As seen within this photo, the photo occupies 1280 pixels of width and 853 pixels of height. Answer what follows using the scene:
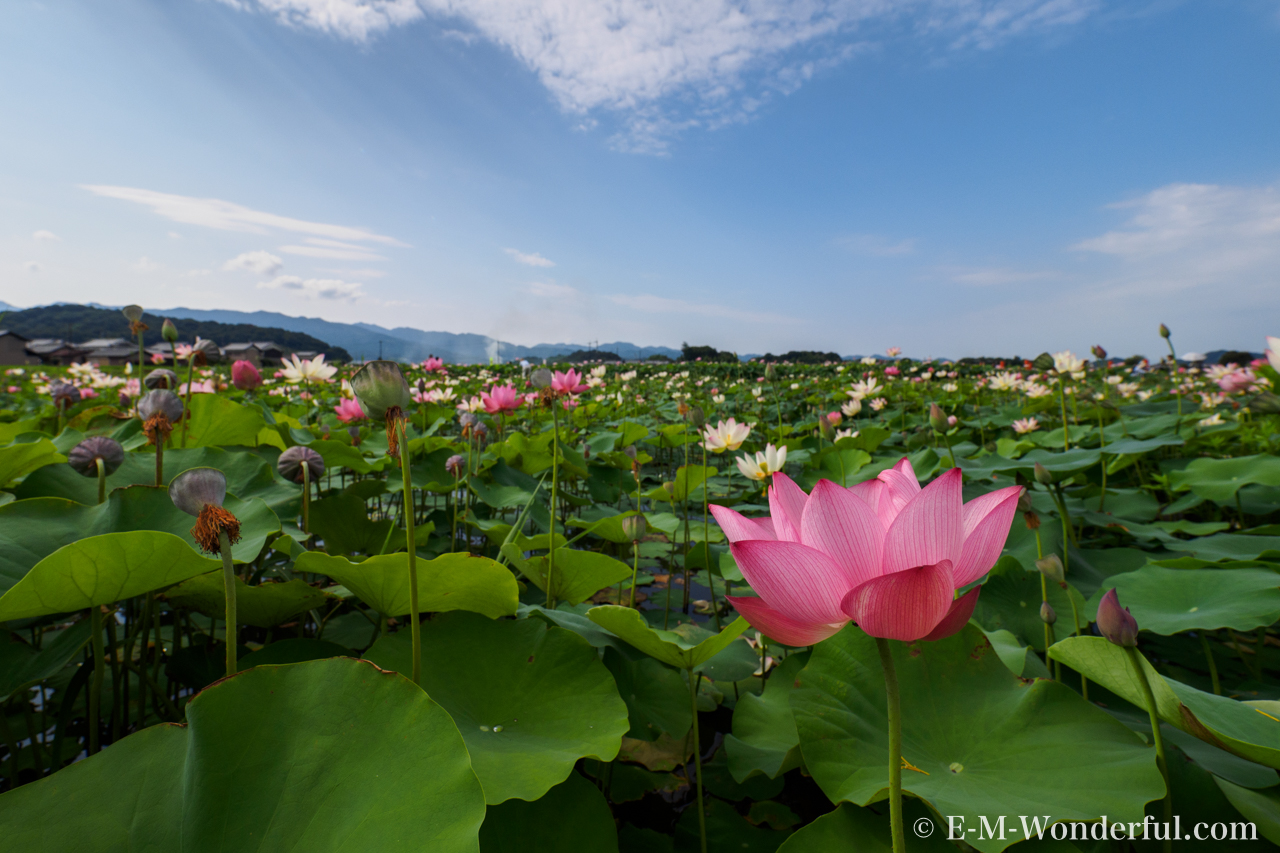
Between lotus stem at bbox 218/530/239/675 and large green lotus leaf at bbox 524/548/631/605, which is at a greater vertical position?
lotus stem at bbox 218/530/239/675

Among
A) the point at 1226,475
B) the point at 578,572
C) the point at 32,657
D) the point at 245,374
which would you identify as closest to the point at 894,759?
the point at 578,572

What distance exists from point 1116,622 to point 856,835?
40cm

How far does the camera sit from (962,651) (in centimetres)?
87

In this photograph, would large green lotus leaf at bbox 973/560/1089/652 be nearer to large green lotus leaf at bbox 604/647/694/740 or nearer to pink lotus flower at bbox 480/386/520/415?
large green lotus leaf at bbox 604/647/694/740

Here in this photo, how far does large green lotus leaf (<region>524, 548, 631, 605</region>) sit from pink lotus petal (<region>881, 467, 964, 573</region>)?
70cm

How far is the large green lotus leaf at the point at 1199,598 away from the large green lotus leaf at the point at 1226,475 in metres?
0.89

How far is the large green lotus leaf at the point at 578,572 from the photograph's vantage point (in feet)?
3.62

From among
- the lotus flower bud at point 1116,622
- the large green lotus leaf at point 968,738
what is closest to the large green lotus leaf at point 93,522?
the large green lotus leaf at point 968,738

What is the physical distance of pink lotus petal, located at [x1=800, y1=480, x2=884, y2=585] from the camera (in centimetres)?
46

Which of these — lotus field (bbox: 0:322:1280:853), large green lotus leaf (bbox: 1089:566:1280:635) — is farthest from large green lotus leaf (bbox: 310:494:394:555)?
large green lotus leaf (bbox: 1089:566:1280:635)

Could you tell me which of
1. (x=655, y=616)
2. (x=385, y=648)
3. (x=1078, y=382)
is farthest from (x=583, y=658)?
(x=1078, y=382)

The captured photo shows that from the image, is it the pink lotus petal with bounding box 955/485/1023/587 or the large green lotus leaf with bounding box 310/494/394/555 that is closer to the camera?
the pink lotus petal with bounding box 955/485/1023/587

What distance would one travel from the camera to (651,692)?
110cm

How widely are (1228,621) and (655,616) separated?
1.33 meters
